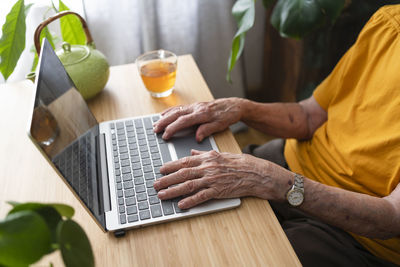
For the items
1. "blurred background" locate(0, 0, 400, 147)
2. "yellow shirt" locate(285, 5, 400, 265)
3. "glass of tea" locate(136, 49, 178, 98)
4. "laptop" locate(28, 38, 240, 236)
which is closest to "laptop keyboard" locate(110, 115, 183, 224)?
"laptop" locate(28, 38, 240, 236)

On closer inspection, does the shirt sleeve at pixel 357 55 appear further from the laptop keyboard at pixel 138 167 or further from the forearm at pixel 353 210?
the laptop keyboard at pixel 138 167

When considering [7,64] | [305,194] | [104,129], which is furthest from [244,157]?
[7,64]

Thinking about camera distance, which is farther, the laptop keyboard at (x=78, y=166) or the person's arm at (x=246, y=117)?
the person's arm at (x=246, y=117)

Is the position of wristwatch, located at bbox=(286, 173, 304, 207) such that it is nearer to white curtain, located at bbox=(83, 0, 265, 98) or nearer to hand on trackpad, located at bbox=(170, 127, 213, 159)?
hand on trackpad, located at bbox=(170, 127, 213, 159)

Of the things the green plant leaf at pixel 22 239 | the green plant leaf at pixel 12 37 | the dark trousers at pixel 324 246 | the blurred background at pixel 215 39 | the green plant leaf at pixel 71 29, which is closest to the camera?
the green plant leaf at pixel 22 239

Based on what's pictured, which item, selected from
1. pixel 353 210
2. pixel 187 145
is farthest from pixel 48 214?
pixel 353 210

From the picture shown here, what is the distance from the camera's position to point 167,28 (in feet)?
5.46

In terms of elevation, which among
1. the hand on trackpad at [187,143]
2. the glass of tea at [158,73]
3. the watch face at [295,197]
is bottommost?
the watch face at [295,197]

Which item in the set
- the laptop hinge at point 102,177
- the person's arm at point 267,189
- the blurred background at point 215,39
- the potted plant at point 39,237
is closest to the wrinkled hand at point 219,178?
the person's arm at point 267,189

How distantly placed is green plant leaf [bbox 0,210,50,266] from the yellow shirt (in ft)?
2.50

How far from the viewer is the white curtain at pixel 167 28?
1.56m

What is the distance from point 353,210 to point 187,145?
0.40 metres

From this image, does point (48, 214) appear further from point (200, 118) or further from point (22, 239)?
point (200, 118)

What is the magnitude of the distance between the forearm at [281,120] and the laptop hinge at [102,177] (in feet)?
1.38
